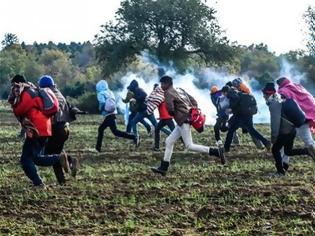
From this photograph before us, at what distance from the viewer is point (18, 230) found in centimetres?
892

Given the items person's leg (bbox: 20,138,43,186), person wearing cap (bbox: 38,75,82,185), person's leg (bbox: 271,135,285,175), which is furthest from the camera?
person's leg (bbox: 271,135,285,175)

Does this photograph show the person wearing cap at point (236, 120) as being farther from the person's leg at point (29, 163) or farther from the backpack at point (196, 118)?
the person's leg at point (29, 163)

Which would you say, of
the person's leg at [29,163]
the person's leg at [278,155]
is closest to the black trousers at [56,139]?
the person's leg at [29,163]

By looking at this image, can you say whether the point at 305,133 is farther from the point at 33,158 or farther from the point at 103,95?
the point at 103,95

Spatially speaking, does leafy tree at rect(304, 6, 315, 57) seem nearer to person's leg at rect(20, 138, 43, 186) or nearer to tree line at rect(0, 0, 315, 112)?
tree line at rect(0, 0, 315, 112)

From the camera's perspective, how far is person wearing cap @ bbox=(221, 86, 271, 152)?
1847 cm

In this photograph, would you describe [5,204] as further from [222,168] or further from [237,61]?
[237,61]

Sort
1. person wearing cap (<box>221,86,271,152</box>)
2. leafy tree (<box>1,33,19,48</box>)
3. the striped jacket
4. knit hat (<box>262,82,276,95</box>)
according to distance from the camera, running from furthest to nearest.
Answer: leafy tree (<box>1,33,19,48</box>)
person wearing cap (<box>221,86,271,152</box>)
the striped jacket
knit hat (<box>262,82,276,95</box>)

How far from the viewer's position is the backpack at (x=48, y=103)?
40.0 feet

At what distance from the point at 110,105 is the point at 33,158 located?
6707mm

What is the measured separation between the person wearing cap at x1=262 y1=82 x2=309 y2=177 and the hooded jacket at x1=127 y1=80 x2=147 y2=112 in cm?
741

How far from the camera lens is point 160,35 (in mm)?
59594

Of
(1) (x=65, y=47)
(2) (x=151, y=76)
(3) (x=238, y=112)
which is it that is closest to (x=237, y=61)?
(2) (x=151, y=76)

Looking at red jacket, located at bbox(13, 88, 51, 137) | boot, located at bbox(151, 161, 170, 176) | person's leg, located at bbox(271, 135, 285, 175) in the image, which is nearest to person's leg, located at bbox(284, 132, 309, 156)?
person's leg, located at bbox(271, 135, 285, 175)
